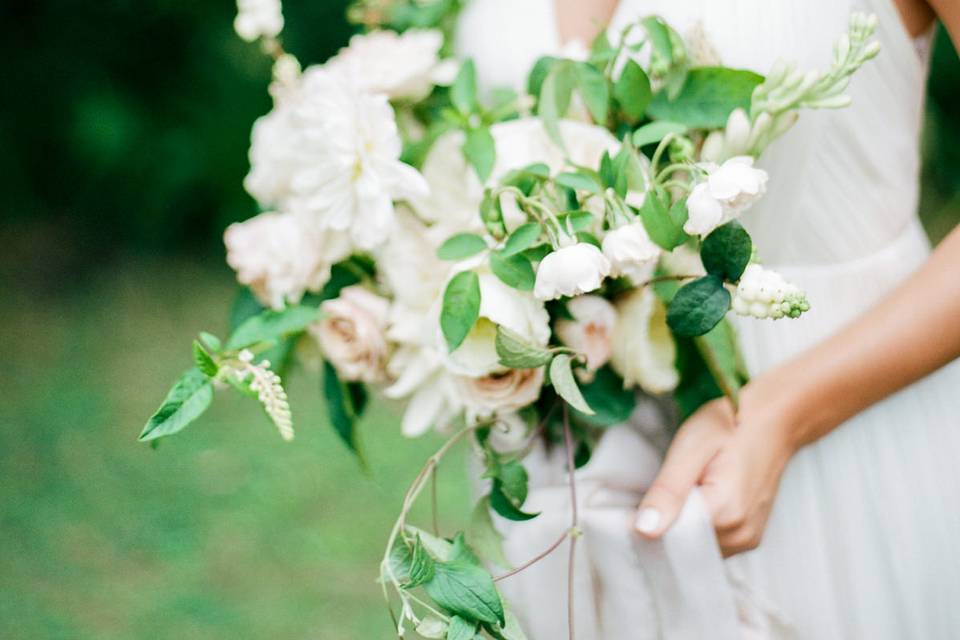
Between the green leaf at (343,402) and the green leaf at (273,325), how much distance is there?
10 cm

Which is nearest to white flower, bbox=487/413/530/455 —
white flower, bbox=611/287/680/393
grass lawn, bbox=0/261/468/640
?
white flower, bbox=611/287/680/393

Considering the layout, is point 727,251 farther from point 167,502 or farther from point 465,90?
point 167,502

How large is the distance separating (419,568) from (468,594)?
0.14ft

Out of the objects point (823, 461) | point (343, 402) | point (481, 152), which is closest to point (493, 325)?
point (481, 152)

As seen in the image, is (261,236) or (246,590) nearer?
(261,236)

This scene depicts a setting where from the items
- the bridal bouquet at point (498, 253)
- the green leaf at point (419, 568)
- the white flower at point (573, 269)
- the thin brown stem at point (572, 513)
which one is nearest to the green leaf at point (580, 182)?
the bridal bouquet at point (498, 253)

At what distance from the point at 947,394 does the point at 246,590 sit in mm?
1902

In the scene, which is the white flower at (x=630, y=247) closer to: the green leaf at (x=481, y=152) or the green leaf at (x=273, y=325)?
the green leaf at (x=481, y=152)

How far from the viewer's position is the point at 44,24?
12.7 ft

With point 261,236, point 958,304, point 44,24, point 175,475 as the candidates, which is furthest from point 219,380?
point 44,24

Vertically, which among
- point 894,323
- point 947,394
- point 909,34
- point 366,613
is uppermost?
point 909,34

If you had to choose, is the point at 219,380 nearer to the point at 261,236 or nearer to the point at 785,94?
the point at 261,236

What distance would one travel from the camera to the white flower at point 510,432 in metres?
0.97

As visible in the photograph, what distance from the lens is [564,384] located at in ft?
2.58
